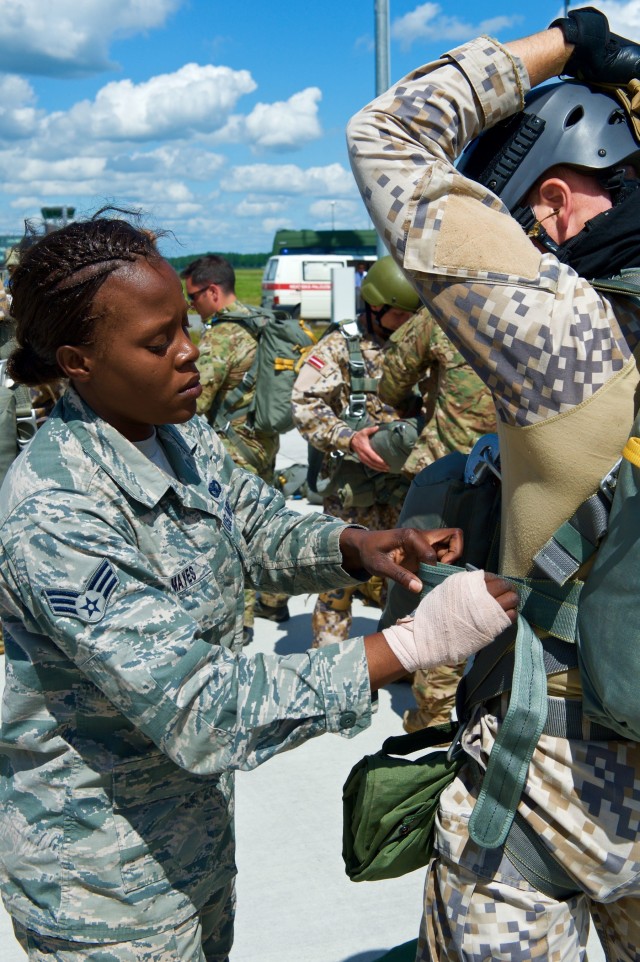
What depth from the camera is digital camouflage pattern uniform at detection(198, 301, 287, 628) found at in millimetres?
5516

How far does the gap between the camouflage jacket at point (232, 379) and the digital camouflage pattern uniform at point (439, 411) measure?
1602mm

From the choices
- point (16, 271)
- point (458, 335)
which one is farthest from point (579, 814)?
point (16, 271)

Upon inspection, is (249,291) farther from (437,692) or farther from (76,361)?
(76,361)

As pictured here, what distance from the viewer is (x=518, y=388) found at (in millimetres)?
1417

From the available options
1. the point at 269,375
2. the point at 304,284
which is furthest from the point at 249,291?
the point at 269,375

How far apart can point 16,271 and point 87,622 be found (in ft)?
2.32

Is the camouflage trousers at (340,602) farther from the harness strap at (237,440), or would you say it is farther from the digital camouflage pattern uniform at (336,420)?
the harness strap at (237,440)

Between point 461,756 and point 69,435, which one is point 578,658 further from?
point 69,435

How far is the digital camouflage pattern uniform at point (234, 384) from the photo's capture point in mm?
5516

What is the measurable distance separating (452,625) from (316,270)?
23.8 metres

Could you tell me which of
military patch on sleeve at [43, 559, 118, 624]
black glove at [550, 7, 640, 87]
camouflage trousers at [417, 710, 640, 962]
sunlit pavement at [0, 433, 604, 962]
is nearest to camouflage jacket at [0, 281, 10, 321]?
sunlit pavement at [0, 433, 604, 962]

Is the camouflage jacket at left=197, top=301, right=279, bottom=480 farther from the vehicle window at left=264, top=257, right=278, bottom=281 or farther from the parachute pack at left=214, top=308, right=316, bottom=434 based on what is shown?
the vehicle window at left=264, top=257, right=278, bottom=281

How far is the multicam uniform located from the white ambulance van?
22.6m

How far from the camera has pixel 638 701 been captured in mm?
1262
